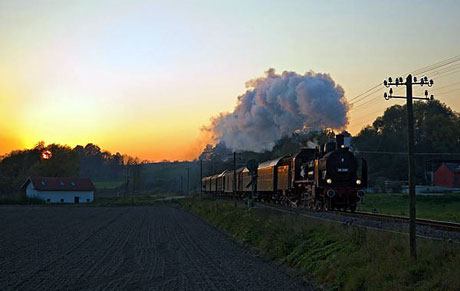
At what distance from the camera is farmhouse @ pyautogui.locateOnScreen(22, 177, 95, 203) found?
107875 mm

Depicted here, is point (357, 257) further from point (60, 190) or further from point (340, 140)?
point (60, 190)

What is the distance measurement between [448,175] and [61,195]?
247 feet

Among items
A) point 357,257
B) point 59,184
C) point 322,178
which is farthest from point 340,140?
point 59,184

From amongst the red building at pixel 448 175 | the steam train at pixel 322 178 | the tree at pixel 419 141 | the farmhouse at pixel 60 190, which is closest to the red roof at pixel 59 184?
the farmhouse at pixel 60 190

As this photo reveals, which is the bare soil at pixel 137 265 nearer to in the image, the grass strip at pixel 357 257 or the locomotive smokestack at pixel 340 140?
the grass strip at pixel 357 257

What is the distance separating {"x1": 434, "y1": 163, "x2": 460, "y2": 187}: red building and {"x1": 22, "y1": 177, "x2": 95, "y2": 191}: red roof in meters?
69.3

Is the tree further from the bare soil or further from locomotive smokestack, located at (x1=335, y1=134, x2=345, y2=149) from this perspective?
the bare soil

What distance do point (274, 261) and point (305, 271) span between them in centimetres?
271

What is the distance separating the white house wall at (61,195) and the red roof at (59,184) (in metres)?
0.72

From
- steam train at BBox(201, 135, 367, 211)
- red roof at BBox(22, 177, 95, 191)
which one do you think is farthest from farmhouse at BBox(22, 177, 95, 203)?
steam train at BBox(201, 135, 367, 211)

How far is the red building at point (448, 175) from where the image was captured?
85875 millimetres

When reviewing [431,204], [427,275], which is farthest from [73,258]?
[431,204]

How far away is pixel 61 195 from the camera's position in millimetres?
109625

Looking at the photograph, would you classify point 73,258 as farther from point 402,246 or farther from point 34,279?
point 402,246
